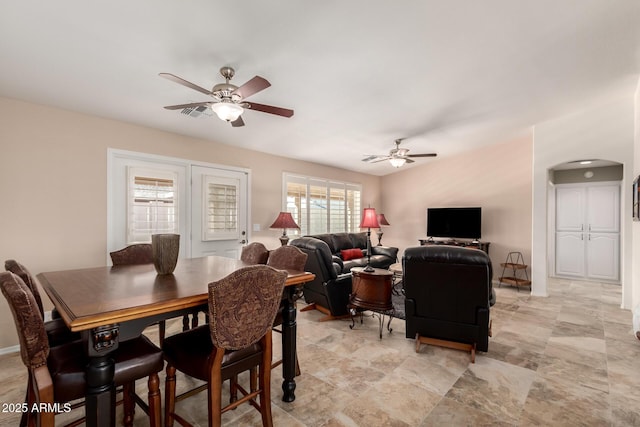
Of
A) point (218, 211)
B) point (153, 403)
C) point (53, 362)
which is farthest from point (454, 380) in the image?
point (218, 211)

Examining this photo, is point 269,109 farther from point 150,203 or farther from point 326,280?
point 150,203

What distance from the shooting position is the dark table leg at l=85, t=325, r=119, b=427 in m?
1.27

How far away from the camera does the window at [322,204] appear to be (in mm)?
5703

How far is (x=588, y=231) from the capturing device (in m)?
6.09

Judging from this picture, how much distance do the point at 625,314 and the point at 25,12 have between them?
6965 millimetres

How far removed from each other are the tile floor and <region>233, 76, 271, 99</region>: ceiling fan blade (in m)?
2.28

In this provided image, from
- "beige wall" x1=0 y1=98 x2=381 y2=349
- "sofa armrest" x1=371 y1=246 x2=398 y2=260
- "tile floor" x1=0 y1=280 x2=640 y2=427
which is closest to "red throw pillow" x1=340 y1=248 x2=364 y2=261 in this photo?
"sofa armrest" x1=371 y1=246 x2=398 y2=260

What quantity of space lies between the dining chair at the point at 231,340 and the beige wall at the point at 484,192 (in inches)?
233

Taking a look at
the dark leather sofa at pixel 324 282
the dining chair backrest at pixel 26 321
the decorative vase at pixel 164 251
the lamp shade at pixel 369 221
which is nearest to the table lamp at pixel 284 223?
the dark leather sofa at pixel 324 282

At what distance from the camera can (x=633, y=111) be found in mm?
4301

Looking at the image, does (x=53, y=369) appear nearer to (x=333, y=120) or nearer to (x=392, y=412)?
(x=392, y=412)

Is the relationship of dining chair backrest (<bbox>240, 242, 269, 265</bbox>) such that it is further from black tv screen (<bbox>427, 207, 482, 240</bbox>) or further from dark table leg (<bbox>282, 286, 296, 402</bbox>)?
black tv screen (<bbox>427, 207, 482, 240</bbox>)

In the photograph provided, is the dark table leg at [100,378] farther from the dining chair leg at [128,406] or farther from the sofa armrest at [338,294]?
the sofa armrest at [338,294]

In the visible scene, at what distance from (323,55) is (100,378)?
2628 mm
